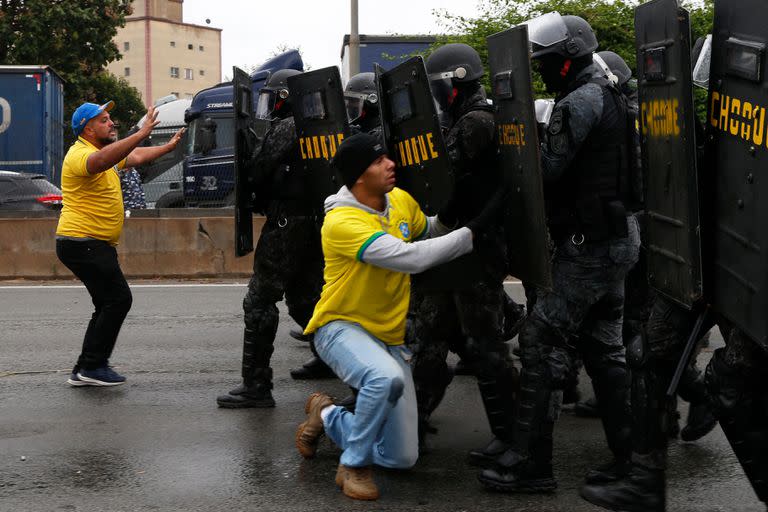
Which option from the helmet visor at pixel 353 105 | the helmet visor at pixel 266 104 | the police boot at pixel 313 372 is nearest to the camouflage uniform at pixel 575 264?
the helmet visor at pixel 353 105

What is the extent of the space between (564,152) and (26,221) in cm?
1006

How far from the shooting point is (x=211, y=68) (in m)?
105

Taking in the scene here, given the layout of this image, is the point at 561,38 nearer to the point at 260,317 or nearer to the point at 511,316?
the point at 511,316

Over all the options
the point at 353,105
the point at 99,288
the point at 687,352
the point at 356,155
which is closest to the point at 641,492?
the point at 687,352

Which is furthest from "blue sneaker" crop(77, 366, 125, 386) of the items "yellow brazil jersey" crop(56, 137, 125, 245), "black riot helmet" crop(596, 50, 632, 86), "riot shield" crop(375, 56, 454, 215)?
"black riot helmet" crop(596, 50, 632, 86)

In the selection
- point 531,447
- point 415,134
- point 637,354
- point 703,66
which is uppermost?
point 703,66

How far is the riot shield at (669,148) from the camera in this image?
3.67 meters

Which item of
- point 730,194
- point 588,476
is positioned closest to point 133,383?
point 588,476

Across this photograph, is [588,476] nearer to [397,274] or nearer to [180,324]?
[397,274]

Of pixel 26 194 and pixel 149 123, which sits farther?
pixel 26 194

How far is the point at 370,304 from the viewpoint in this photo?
462cm

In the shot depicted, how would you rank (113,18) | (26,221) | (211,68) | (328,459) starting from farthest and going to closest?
1. (211,68)
2. (113,18)
3. (26,221)
4. (328,459)

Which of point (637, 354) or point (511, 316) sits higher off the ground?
point (637, 354)

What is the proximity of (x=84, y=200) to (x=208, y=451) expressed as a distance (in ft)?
7.23
